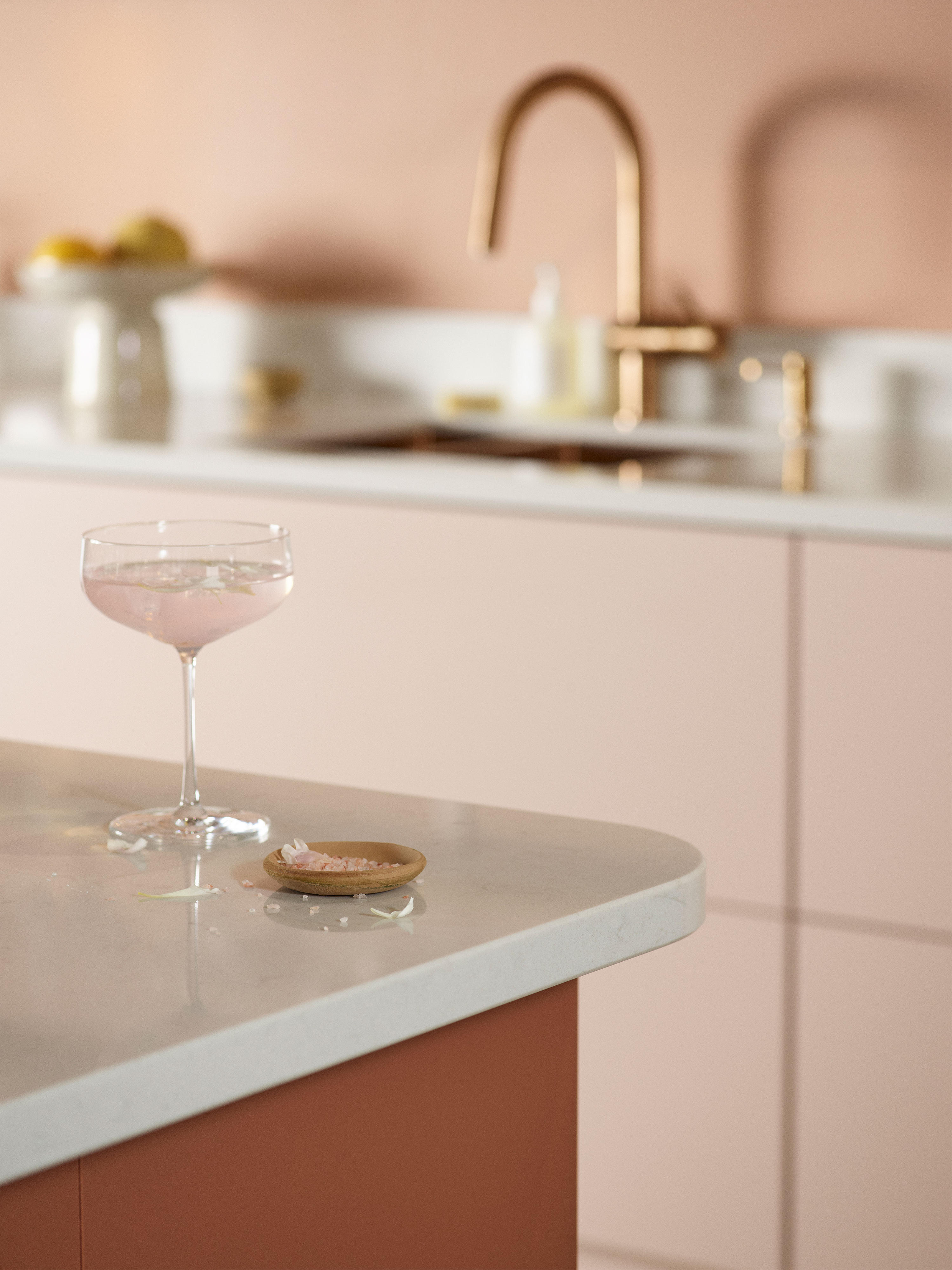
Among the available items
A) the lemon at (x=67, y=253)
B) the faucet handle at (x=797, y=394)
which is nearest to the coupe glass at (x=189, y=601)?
the faucet handle at (x=797, y=394)

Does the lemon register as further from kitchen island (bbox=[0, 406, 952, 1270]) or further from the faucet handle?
the faucet handle

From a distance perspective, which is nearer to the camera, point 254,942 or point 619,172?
point 254,942

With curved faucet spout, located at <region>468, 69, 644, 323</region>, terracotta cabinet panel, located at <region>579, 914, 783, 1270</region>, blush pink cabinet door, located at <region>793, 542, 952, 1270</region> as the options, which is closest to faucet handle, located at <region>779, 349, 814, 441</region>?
curved faucet spout, located at <region>468, 69, 644, 323</region>

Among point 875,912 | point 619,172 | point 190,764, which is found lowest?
point 875,912

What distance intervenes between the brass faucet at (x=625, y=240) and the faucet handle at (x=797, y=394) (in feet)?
0.37

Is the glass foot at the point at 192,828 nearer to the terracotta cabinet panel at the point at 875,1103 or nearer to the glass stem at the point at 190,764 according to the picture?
the glass stem at the point at 190,764

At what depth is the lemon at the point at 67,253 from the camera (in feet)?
8.97

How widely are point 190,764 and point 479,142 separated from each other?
6.18 ft

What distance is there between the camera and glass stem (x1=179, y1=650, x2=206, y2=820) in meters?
1.00

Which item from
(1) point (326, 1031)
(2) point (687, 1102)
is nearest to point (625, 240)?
(2) point (687, 1102)

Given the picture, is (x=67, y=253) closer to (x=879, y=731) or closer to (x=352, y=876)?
(x=879, y=731)

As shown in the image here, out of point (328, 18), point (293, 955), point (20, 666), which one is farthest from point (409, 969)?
point (328, 18)

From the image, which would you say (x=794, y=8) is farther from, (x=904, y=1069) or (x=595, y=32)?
(x=904, y=1069)

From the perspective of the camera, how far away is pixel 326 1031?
2.57 ft
